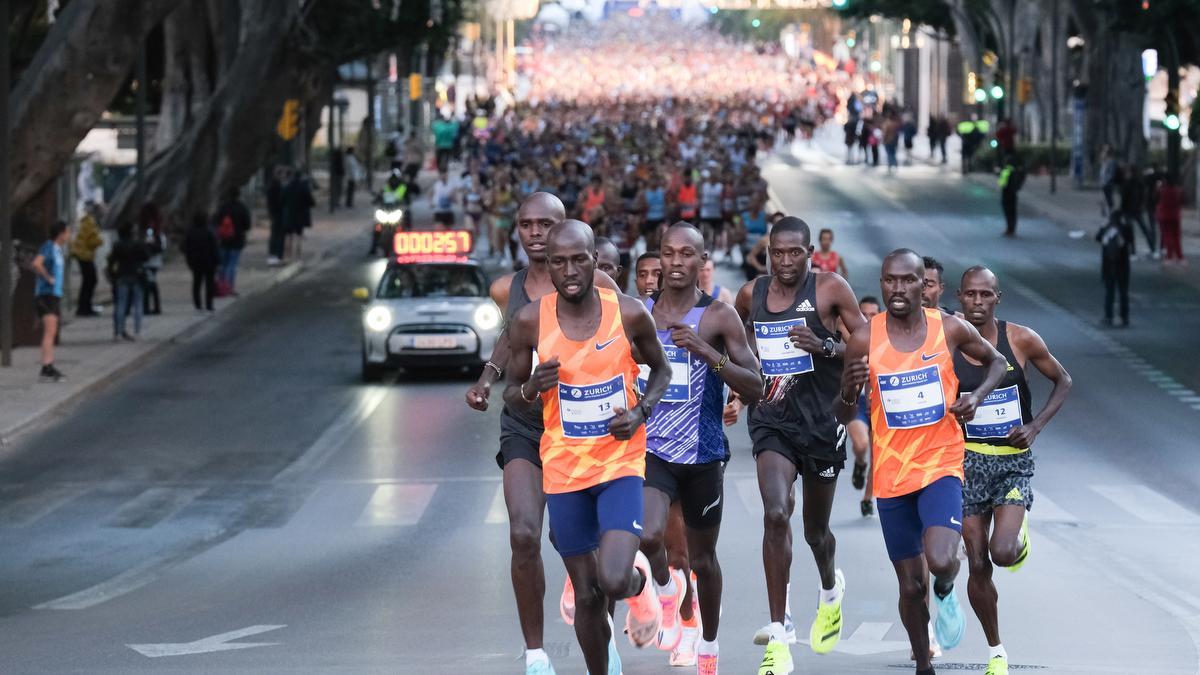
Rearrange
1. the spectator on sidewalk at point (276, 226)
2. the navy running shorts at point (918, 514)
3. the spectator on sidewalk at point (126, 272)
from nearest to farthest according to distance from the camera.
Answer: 1. the navy running shorts at point (918, 514)
2. the spectator on sidewalk at point (126, 272)
3. the spectator on sidewalk at point (276, 226)

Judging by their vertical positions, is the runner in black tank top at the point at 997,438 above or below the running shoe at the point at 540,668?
above

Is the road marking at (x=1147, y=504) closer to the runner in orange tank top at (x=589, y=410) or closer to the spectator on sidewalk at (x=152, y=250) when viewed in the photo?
the runner in orange tank top at (x=589, y=410)

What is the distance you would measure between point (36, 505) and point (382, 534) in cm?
349

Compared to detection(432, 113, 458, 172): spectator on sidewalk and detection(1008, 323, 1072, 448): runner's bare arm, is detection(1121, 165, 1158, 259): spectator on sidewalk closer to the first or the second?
detection(1008, 323, 1072, 448): runner's bare arm

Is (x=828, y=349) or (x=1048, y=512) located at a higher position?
(x=828, y=349)

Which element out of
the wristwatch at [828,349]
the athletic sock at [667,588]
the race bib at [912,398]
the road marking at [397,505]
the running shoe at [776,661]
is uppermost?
the wristwatch at [828,349]

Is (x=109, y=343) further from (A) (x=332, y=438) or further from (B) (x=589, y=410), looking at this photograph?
(B) (x=589, y=410)

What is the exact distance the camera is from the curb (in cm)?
2234

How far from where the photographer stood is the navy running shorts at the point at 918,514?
31.8ft

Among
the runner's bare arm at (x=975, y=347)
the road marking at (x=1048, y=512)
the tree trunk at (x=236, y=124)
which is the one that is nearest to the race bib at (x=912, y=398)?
the runner's bare arm at (x=975, y=347)

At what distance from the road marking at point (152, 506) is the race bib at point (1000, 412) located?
8.53 m

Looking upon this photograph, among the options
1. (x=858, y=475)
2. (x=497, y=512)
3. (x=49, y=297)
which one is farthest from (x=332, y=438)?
(x=858, y=475)

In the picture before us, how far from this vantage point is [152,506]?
18.1m

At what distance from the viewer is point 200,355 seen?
1188 inches
